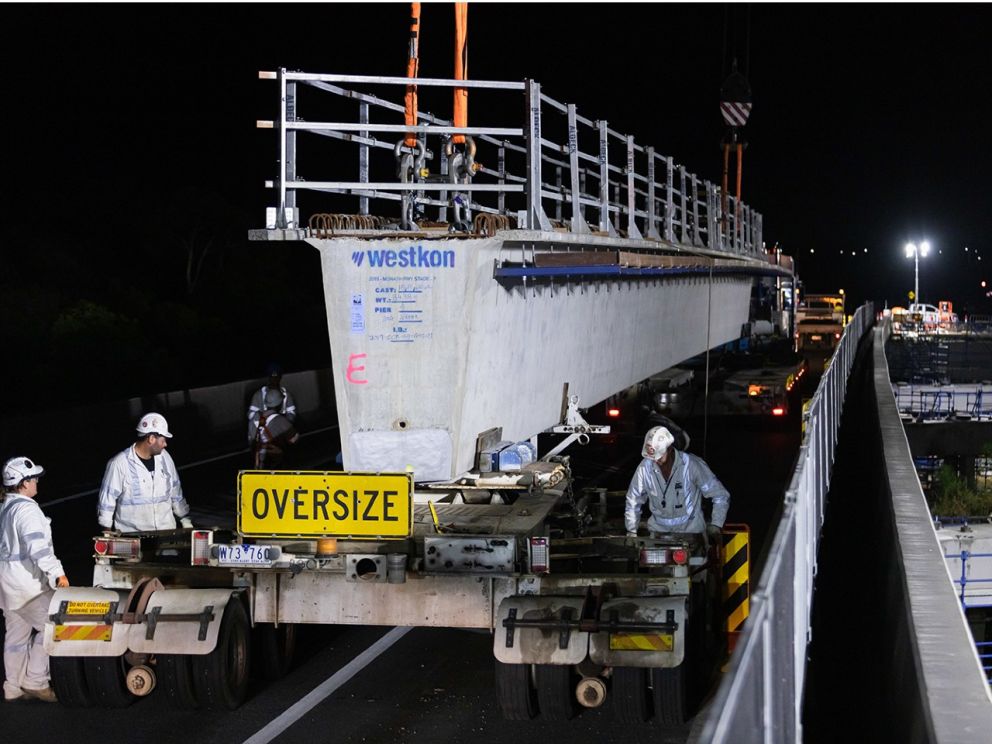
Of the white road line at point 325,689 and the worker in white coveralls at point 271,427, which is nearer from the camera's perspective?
the white road line at point 325,689

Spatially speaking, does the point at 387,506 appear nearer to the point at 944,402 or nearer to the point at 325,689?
the point at 325,689

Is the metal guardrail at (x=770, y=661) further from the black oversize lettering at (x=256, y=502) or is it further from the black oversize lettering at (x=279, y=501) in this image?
the black oversize lettering at (x=256, y=502)

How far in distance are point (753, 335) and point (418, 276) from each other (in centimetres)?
2384

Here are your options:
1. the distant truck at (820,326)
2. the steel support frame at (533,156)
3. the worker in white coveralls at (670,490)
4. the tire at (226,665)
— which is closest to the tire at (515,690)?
the worker in white coveralls at (670,490)

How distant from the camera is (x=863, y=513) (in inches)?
699

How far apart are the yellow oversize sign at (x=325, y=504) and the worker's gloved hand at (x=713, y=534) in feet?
7.91

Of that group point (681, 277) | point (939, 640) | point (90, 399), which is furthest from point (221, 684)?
point (90, 399)

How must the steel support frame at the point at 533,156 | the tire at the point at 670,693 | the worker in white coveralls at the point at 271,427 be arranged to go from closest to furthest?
the tire at the point at 670,693, the steel support frame at the point at 533,156, the worker in white coveralls at the point at 271,427

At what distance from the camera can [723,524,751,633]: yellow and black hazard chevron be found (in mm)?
10133

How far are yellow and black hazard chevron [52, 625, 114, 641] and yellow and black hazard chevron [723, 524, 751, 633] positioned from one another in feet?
14.7

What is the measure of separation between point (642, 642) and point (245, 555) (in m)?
2.73

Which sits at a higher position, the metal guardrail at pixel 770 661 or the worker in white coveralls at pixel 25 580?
the metal guardrail at pixel 770 661

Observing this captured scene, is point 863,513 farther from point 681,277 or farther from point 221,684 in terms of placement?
point 221,684

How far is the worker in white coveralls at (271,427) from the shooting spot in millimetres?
14883
